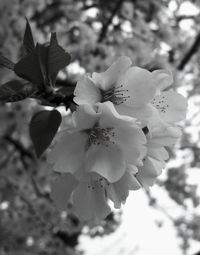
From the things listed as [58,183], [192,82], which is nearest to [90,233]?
[192,82]

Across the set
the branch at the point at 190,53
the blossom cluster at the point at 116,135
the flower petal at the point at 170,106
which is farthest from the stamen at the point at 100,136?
the branch at the point at 190,53

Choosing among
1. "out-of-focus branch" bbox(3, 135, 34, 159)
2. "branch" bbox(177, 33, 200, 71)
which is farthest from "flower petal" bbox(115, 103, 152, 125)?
"branch" bbox(177, 33, 200, 71)

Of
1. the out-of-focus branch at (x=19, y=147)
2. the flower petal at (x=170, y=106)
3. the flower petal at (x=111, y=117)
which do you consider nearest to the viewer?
the flower petal at (x=111, y=117)

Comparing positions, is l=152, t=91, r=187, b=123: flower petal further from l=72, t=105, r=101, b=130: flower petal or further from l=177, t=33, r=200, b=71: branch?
l=177, t=33, r=200, b=71: branch

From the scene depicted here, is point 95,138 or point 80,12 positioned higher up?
point 95,138

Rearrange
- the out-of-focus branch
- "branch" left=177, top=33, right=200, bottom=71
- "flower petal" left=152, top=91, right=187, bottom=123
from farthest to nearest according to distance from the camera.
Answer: "branch" left=177, top=33, right=200, bottom=71 → the out-of-focus branch → "flower petal" left=152, top=91, right=187, bottom=123

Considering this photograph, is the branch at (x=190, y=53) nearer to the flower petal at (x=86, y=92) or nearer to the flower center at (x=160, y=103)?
the flower center at (x=160, y=103)

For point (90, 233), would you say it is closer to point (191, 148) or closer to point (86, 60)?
point (191, 148)
